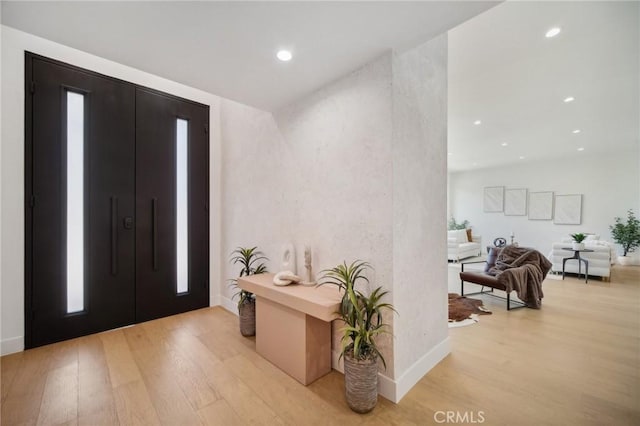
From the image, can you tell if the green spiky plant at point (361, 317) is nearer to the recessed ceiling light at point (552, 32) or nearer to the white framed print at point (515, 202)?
the recessed ceiling light at point (552, 32)

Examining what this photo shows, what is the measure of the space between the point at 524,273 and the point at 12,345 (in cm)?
592

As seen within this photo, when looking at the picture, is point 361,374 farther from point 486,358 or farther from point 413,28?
point 413,28

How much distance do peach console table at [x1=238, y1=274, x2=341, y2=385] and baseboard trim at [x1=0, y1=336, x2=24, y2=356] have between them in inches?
90.3

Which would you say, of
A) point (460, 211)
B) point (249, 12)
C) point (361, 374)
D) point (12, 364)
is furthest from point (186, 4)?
point (460, 211)

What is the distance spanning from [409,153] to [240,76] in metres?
1.57

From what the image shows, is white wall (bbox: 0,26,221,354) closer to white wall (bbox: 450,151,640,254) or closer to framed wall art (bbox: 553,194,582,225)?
white wall (bbox: 450,151,640,254)

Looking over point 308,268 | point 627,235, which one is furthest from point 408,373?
point 627,235

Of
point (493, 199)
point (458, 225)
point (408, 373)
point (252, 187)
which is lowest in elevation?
point (408, 373)

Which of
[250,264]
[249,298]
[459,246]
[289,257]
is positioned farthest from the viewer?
[459,246]

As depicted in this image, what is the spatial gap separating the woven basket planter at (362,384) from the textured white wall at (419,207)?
0.26 m

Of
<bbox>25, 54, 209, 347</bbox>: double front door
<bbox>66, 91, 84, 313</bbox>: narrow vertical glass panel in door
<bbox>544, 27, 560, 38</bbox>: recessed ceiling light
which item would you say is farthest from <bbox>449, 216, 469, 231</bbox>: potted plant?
<bbox>66, 91, 84, 313</bbox>: narrow vertical glass panel in door

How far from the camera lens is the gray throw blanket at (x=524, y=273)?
3504 millimetres

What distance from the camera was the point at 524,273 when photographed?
11.7ft

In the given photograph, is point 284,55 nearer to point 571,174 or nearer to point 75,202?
point 75,202
